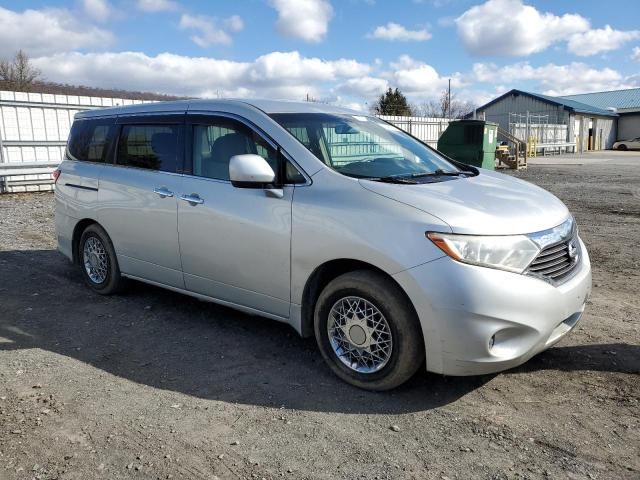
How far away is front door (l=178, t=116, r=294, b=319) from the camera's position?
12.7 feet

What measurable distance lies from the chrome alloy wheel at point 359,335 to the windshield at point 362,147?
0.91 meters

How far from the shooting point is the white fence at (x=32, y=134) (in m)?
13.8

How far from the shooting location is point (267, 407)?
339 cm

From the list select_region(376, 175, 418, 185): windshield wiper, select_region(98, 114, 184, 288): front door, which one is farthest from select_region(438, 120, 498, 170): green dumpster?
select_region(376, 175, 418, 185): windshield wiper

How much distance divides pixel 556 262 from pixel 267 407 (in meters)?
1.99

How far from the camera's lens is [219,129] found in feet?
14.5

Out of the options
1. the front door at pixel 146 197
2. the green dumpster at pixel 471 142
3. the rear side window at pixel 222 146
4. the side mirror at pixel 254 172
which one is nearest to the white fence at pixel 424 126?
the green dumpster at pixel 471 142

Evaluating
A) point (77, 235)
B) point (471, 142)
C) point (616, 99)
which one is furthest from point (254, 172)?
point (616, 99)

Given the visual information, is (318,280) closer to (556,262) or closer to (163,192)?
(556,262)

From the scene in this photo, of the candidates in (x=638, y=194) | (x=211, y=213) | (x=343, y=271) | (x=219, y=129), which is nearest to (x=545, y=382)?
(x=343, y=271)

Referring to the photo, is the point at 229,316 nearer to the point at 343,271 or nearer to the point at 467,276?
the point at 343,271

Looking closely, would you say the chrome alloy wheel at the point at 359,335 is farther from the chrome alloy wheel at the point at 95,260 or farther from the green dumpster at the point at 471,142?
the green dumpster at the point at 471,142

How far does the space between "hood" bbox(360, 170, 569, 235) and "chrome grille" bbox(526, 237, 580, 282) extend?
0.15 metres

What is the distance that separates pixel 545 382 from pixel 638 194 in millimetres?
12440
